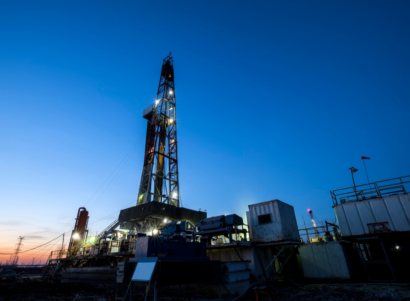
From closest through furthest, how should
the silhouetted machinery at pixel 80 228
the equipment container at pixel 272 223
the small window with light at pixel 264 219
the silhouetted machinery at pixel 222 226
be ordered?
the silhouetted machinery at pixel 222 226
the equipment container at pixel 272 223
the small window with light at pixel 264 219
the silhouetted machinery at pixel 80 228

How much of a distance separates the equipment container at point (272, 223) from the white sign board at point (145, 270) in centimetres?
Result: 995

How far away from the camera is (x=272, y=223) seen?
49.9ft

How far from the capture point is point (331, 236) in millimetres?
19547

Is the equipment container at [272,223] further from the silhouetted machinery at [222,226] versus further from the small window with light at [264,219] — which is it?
the silhouetted machinery at [222,226]

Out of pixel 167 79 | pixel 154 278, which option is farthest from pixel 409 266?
pixel 167 79

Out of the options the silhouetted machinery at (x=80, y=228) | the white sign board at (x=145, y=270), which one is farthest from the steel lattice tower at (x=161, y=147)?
the white sign board at (x=145, y=270)

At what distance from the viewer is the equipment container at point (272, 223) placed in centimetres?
1483

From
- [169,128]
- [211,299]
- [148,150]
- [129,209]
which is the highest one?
[169,128]

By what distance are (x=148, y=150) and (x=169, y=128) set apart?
7195 millimetres

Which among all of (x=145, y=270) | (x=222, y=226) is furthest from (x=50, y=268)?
(x=145, y=270)

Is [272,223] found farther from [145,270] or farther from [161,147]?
[161,147]

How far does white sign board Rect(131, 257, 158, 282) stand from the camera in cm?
693

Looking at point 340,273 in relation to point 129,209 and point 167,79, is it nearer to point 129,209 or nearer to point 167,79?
point 129,209

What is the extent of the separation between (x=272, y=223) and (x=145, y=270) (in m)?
10.5
